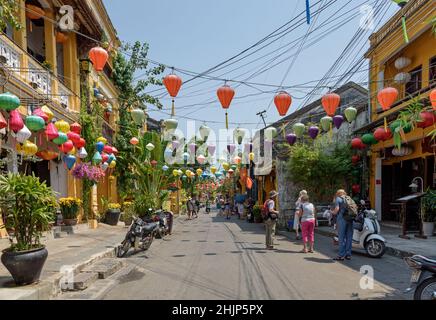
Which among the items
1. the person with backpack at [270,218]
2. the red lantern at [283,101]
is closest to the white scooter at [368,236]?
the person with backpack at [270,218]

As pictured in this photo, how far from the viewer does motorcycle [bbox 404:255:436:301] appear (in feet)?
15.5

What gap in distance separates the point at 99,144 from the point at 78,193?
10.1ft

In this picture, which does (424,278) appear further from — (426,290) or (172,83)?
(172,83)

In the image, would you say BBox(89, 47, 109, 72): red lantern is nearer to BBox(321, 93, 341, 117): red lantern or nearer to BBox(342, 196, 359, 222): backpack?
BBox(321, 93, 341, 117): red lantern

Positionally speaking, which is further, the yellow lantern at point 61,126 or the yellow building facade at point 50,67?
the yellow building facade at point 50,67

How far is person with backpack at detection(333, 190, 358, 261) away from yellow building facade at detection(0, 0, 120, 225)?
26.9 ft

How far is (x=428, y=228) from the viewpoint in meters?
11.4

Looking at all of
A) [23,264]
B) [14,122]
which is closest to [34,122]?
[14,122]

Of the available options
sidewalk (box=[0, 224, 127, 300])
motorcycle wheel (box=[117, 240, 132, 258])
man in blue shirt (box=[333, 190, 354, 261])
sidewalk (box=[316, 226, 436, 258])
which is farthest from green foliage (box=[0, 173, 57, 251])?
sidewalk (box=[316, 226, 436, 258])

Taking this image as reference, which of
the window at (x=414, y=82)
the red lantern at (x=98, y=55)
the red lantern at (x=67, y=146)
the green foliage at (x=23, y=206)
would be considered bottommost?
the green foliage at (x=23, y=206)

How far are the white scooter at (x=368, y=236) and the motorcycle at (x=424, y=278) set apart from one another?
4.09 m

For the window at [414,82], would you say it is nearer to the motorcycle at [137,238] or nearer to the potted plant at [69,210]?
the motorcycle at [137,238]

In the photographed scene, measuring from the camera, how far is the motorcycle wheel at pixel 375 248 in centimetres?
877
